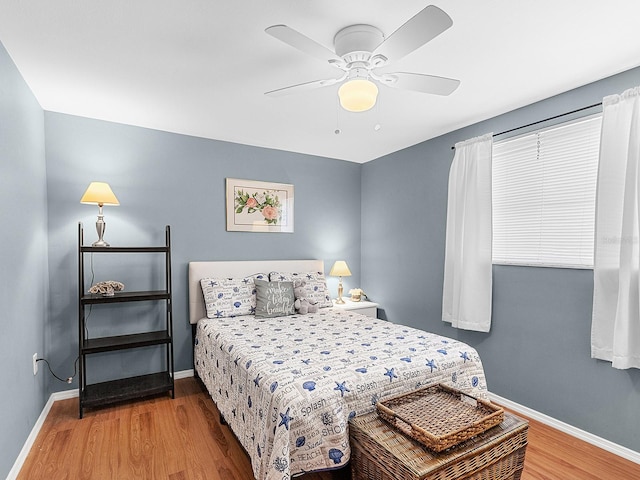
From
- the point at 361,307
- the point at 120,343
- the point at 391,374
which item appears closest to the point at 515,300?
the point at 391,374

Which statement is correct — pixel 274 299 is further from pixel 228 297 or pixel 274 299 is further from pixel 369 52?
pixel 369 52

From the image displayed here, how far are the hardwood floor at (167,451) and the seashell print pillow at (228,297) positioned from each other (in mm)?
859

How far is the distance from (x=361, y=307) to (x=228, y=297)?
1616 mm

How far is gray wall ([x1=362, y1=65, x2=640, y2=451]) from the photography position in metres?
2.37

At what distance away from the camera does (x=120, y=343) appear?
2934 mm

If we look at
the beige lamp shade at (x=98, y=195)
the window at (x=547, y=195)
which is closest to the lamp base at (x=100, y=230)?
the beige lamp shade at (x=98, y=195)

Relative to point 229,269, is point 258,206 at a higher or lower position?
higher

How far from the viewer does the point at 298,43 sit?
5.41 ft

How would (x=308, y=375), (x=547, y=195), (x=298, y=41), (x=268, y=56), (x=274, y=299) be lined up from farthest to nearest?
(x=274, y=299) → (x=547, y=195) → (x=268, y=56) → (x=308, y=375) → (x=298, y=41)

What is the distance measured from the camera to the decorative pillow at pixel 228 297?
10.9ft

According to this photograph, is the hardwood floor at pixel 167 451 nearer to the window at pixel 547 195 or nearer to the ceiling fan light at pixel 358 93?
the window at pixel 547 195

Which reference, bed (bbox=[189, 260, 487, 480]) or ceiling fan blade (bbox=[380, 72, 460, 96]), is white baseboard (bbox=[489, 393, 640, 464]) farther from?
ceiling fan blade (bbox=[380, 72, 460, 96])

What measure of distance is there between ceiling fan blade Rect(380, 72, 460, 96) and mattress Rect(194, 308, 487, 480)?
162 centimetres

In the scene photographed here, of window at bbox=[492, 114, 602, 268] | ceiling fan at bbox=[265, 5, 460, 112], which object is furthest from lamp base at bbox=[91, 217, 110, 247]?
window at bbox=[492, 114, 602, 268]
